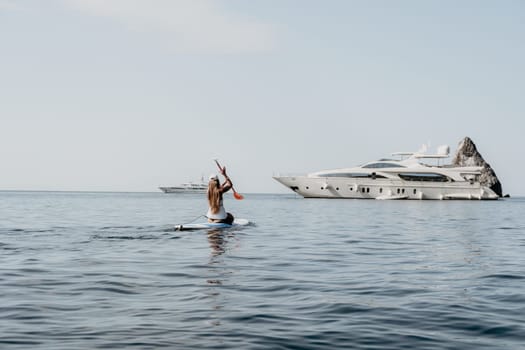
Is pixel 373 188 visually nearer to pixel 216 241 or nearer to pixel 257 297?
pixel 216 241

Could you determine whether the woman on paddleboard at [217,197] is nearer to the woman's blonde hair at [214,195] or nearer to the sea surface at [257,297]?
the woman's blonde hair at [214,195]

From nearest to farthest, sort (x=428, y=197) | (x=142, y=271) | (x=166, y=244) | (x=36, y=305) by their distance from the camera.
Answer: (x=36, y=305) → (x=142, y=271) → (x=166, y=244) → (x=428, y=197)

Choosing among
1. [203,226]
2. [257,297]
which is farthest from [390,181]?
[257,297]

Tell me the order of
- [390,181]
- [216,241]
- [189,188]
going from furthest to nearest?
1. [189,188]
2. [390,181]
3. [216,241]

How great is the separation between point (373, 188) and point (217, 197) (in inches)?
2382

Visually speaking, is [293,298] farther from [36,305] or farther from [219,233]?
[219,233]

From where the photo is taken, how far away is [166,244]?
16.6 meters

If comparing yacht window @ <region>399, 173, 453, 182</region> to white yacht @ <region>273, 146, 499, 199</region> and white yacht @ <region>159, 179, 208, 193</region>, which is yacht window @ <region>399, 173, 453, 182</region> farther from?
white yacht @ <region>159, 179, 208, 193</region>

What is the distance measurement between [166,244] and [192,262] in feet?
13.8

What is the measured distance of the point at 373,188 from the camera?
78.4 metres

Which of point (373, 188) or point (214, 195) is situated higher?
point (373, 188)

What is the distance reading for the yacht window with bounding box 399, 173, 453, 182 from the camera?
259ft

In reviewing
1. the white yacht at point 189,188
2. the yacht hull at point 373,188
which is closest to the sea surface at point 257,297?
the yacht hull at point 373,188

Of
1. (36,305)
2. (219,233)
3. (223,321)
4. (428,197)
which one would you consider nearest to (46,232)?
(219,233)
